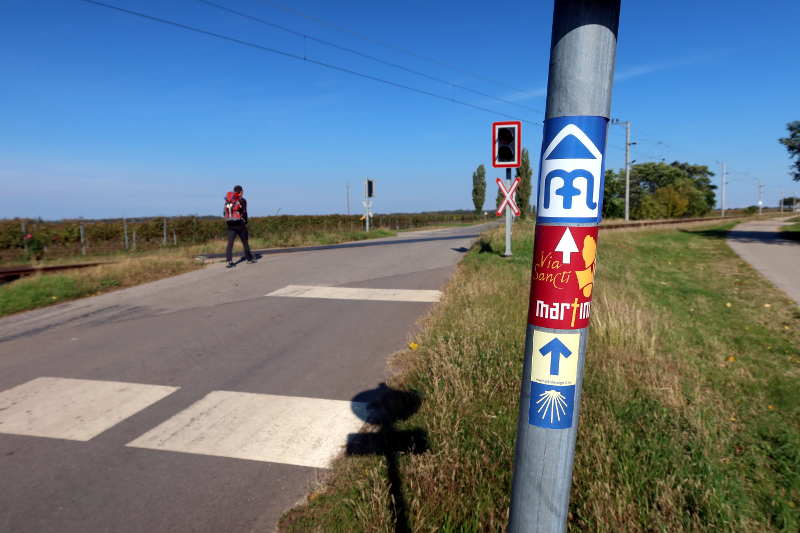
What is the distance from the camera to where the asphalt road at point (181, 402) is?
9.34ft

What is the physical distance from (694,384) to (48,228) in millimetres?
32901

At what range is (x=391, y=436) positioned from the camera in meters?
3.42

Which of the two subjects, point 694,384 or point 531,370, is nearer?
point 531,370

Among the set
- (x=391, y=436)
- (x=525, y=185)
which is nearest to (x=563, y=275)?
(x=391, y=436)

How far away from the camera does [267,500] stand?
2.85m

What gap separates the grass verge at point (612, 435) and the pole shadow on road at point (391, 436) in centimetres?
2

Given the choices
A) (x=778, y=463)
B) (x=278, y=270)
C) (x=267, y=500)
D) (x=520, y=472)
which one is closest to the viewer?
(x=520, y=472)

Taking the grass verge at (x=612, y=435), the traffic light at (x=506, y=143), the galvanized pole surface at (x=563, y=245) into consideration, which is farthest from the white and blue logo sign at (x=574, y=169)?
the traffic light at (x=506, y=143)

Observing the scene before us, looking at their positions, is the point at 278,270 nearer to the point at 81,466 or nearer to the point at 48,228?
the point at 81,466

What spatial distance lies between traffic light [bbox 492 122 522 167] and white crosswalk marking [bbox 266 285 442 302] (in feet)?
11.2

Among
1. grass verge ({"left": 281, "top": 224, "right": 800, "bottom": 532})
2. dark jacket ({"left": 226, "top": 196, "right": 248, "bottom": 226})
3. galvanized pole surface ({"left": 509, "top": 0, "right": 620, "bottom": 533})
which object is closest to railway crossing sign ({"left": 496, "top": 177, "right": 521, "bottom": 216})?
grass verge ({"left": 281, "top": 224, "right": 800, "bottom": 532})

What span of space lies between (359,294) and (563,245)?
25.4 feet

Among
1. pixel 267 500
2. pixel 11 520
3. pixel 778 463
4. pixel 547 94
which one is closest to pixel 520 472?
pixel 547 94

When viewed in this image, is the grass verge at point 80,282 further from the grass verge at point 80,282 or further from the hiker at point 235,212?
the hiker at point 235,212
